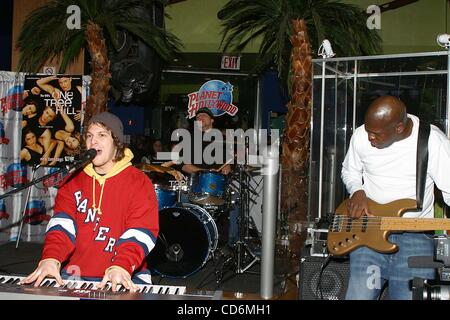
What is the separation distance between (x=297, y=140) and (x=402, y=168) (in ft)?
13.3

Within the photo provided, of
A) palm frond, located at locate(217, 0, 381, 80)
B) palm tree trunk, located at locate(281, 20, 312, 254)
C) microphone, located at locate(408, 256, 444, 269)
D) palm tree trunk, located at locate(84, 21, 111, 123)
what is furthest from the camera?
palm tree trunk, located at locate(84, 21, 111, 123)

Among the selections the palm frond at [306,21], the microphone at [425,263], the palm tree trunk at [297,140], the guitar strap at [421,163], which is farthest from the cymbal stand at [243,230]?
the microphone at [425,263]

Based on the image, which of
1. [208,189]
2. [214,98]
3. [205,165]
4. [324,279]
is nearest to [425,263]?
[324,279]

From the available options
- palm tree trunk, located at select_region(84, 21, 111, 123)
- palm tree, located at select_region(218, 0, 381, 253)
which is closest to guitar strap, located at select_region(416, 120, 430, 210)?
palm tree, located at select_region(218, 0, 381, 253)

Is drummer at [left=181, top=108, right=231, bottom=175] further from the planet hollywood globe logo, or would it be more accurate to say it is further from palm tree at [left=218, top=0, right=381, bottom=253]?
the planet hollywood globe logo

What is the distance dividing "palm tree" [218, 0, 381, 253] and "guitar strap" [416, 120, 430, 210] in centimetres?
386

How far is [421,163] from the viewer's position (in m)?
3.41

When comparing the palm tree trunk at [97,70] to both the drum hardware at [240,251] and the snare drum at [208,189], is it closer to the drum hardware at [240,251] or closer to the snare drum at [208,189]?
the snare drum at [208,189]

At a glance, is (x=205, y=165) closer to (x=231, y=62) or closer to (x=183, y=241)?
(x=183, y=241)

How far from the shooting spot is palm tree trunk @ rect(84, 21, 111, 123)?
774 centimetres

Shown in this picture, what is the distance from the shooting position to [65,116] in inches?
349

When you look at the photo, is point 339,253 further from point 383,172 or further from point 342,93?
point 342,93

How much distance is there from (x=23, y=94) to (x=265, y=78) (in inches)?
245

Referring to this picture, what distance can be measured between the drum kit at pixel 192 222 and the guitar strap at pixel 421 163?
3639mm
